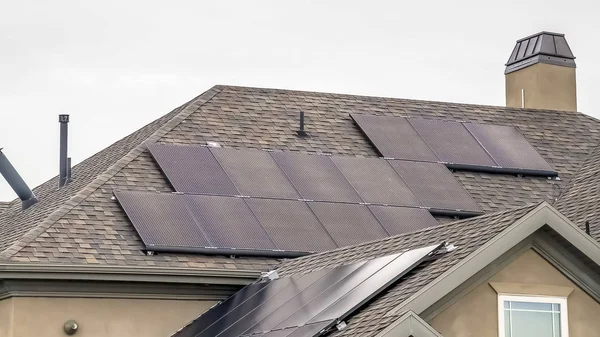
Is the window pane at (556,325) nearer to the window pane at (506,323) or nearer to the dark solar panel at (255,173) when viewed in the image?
the window pane at (506,323)

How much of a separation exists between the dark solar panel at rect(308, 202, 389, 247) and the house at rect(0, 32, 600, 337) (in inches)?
1.5

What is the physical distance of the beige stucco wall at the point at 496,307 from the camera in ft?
54.7

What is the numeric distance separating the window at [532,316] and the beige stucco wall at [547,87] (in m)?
13.8

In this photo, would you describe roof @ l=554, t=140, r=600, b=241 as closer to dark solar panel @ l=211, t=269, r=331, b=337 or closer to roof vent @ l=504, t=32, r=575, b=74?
roof vent @ l=504, t=32, r=575, b=74

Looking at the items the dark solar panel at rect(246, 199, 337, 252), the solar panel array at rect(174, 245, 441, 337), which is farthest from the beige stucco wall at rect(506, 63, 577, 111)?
the solar panel array at rect(174, 245, 441, 337)

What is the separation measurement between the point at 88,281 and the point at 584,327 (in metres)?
7.90

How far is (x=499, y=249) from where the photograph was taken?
1677cm

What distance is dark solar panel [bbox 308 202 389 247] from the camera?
75.8ft

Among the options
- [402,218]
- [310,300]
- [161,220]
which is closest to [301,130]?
[402,218]

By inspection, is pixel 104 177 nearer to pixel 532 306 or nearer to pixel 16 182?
pixel 16 182

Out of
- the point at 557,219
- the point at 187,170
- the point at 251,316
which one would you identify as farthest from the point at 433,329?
the point at 187,170

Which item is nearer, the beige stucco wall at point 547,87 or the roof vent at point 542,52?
the beige stucco wall at point 547,87

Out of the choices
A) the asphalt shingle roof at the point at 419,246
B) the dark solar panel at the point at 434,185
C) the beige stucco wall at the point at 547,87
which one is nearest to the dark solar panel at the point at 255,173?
the dark solar panel at the point at 434,185

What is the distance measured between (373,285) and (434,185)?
8.07m
